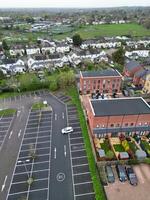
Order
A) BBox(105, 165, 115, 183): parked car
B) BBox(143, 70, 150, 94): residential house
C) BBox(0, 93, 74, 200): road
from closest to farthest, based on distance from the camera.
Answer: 1. BBox(0, 93, 74, 200): road
2. BBox(105, 165, 115, 183): parked car
3. BBox(143, 70, 150, 94): residential house

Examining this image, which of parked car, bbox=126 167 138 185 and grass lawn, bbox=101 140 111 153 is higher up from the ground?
parked car, bbox=126 167 138 185

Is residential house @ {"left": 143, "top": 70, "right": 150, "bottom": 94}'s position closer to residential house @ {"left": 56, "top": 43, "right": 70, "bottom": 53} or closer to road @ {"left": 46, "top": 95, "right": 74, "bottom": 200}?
road @ {"left": 46, "top": 95, "right": 74, "bottom": 200}

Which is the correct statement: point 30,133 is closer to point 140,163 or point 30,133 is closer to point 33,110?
point 33,110

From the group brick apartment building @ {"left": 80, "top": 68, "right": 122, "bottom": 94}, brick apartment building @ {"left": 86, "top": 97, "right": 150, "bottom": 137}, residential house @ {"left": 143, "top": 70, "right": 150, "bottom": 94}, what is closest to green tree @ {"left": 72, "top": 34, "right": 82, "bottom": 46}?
brick apartment building @ {"left": 80, "top": 68, "right": 122, "bottom": 94}

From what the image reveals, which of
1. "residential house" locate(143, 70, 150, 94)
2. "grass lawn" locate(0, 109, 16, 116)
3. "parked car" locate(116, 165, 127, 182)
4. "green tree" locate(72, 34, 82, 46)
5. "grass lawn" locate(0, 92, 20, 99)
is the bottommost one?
"parked car" locate(116, 165, 127, 182)

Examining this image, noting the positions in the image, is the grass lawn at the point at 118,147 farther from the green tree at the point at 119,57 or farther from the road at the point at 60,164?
the green tree at the point at 119,57

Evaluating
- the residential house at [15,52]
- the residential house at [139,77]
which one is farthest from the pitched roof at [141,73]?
the residential house at [15,52]

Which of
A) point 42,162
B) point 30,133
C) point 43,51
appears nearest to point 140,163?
Result: point 42,162
